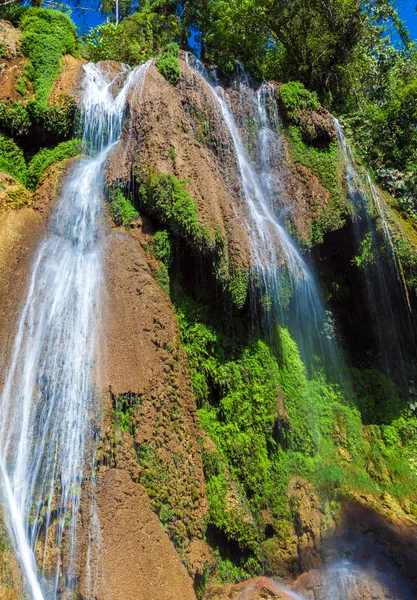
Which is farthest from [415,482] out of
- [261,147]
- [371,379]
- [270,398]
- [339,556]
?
[261,147]

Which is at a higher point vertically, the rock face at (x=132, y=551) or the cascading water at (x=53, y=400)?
the cascading water at (x=53, y=400)

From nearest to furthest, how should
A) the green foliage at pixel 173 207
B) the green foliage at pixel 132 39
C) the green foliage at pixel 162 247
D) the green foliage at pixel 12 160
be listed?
the green foliage at pixel 162 247 → the green foliage at pixel 173 207 → the green foliage at pixel 12 160 → the green foliage at pixel 132 39

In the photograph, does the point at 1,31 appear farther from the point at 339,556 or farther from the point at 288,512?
the point at 339,556

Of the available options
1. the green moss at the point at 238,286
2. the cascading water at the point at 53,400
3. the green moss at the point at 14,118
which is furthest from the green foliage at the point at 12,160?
the green moss at the point at 238,286

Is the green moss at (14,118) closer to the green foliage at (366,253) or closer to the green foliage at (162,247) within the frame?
the green foliage at (162,247)

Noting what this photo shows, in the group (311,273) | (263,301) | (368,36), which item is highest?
(368,36)
